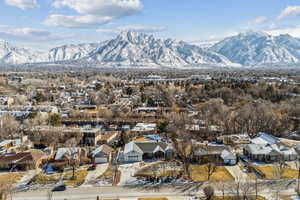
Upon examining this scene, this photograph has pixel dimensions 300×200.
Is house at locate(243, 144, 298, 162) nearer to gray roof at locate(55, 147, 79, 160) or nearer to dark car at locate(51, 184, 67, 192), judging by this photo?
gray roof at locate(55, 147, 79, 160)

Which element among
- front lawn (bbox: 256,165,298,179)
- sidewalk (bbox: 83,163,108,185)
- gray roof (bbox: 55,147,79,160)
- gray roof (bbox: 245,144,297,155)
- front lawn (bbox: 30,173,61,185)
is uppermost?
gray roof (bbox: 245,144,297,155)

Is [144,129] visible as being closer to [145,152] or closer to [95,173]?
[145,152]

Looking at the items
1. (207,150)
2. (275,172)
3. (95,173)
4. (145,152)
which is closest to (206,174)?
(207,150)

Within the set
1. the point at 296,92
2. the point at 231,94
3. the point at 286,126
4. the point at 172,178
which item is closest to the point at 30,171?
the point at 172,178

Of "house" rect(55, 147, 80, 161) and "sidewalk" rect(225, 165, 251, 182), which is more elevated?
"house" rect(55, 147, 80, 161)

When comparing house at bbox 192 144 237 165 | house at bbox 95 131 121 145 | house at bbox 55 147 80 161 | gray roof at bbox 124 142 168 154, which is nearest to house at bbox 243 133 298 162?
house at bbox 192 144 237 165

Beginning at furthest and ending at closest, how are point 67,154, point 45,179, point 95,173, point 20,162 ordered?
point 67,154
point 20,162
point 95,173
point 45,179
